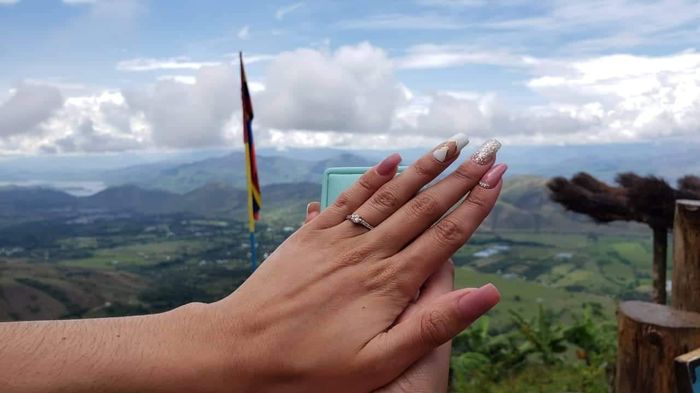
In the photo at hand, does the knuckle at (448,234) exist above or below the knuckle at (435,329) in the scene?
above

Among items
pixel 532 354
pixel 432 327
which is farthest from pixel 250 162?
pixel 432 327

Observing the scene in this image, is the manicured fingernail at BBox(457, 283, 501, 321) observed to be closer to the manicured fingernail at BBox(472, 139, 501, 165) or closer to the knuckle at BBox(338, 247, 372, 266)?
the knuckle at BBox(338, 247, 372, 266)

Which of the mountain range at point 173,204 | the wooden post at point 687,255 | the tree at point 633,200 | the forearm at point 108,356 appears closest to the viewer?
the forearm at point 108,356

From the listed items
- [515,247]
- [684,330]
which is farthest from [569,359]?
[515,247]

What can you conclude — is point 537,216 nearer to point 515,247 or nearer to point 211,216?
point 515,247

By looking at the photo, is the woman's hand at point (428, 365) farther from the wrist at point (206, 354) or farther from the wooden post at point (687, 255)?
the wooden post at point (687, 255)

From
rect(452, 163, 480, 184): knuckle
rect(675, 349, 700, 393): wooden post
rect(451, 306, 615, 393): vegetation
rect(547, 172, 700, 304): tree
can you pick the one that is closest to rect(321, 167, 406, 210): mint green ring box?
rect(452, 163, 480, 184): knuckle

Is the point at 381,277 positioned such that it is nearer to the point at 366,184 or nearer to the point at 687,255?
the point at 366,184

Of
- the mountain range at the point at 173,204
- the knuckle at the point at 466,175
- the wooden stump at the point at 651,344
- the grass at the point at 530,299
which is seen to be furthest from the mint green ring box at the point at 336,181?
the mountain range at the point at 173,204
